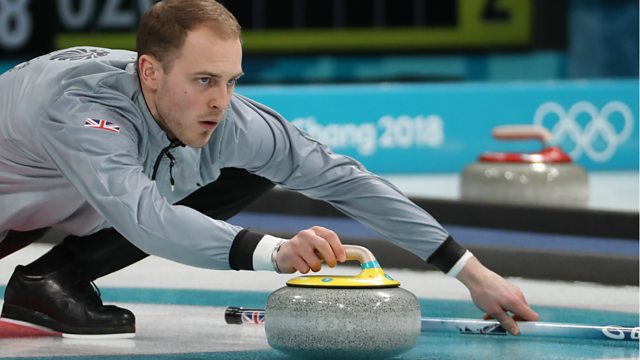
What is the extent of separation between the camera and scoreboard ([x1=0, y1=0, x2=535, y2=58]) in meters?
10.9

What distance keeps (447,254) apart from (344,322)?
0.52 m

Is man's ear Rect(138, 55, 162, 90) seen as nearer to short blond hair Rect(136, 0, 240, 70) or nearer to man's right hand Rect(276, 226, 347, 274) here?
short blond hair Rect(136, 0, 240, 70)

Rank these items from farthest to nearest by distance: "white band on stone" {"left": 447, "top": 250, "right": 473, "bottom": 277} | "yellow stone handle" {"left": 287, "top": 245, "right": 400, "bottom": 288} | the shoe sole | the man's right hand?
the shoe sole
"white band on stone" {"left": 447, "top": 250, "right": 473, "bottom": 277}
"yellow stone handle" {"left": 287, "top": 245, "right": 400, "bottom": 288}
the man's right hand

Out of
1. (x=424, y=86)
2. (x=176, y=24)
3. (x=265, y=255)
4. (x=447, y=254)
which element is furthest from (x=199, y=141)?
(x=424, y=86)

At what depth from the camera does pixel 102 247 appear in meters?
3.71

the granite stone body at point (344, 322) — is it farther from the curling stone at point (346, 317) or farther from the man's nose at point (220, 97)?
the man's nose at point (220, 97)

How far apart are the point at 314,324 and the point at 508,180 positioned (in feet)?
14.0

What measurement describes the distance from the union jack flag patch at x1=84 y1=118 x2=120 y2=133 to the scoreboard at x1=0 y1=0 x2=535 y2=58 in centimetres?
791

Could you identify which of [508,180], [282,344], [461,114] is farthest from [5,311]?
[461,114]

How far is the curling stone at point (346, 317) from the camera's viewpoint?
3.09 m

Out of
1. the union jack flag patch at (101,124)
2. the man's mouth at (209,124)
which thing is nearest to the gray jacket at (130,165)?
the union jack flag patch at (101,124)

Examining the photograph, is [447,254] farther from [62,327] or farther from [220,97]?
[62,327]

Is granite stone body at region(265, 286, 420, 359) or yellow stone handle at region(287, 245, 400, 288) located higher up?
yellow stone handle at region(287, 245, 400, 288)

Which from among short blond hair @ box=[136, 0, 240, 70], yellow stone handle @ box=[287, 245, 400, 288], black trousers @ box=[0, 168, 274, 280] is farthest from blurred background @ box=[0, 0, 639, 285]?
short blond hair @ box=[136, 0, 240, 70]
